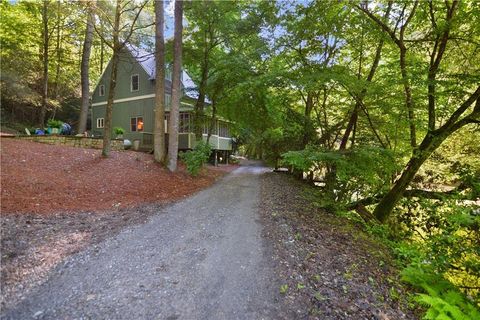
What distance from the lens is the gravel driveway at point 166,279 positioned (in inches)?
111

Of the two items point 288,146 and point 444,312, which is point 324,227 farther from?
point 288,146

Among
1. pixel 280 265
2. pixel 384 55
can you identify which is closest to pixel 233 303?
pixel 280 265

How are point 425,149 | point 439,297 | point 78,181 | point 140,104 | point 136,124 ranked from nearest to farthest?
1. point 439,297
2. point 425,149
3. point 78,181
4. point 140,104
5. point 136,124

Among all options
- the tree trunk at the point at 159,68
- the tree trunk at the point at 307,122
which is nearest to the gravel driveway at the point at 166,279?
the tree trunk at the point at 159,68

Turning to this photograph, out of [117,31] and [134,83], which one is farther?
[134,83]

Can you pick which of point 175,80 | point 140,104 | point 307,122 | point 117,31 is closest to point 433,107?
point 307,122

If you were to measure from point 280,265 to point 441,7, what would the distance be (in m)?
7.53

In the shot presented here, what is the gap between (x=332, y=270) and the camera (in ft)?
12.1

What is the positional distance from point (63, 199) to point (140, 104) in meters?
13.6

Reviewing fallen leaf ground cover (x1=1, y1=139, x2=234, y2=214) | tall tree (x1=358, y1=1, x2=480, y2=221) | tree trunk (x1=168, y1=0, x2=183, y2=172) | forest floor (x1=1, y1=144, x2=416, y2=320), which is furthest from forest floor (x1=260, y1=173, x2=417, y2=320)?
tree trunk (x1=168, y1=0, x2=183, y2=172)

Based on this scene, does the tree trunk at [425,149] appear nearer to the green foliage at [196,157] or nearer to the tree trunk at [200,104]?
the green foliage at [196,157]

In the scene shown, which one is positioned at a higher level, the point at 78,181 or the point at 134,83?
the point at 134,83

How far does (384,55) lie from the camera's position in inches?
342

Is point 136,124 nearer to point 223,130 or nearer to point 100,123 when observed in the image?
point 100,123
